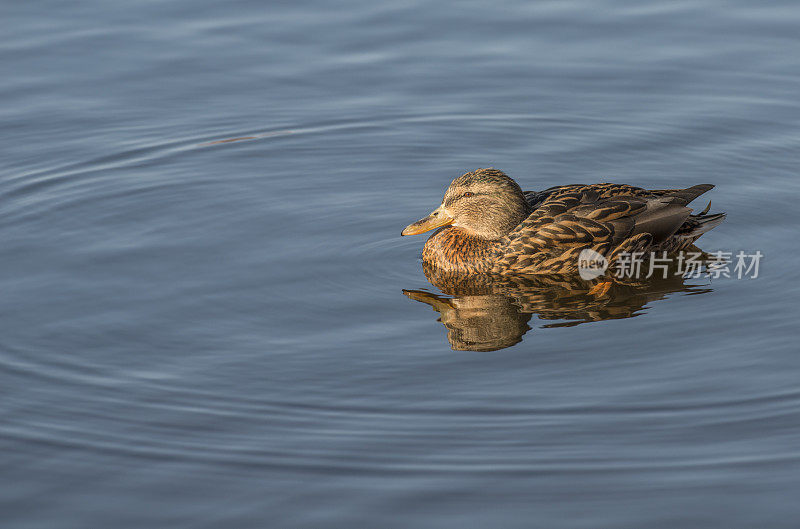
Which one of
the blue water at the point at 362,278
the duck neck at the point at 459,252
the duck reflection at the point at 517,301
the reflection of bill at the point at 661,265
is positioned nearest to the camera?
the blue water at the point at 362,278

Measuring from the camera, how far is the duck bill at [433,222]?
30.4ft

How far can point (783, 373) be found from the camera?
23.6ft

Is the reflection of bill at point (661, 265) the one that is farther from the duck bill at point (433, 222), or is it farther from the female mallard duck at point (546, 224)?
the duck bill at point (433, 222)

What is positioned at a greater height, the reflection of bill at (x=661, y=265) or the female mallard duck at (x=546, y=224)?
the female mallard duck at (x=546, y=224)

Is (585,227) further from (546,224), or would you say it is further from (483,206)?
(483,206)

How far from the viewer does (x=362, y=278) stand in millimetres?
8805

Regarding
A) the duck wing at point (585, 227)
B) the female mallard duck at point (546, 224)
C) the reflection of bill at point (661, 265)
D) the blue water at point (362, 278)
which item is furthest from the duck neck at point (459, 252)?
the reflection of bill at point (661, 265)

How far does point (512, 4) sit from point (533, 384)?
846cm

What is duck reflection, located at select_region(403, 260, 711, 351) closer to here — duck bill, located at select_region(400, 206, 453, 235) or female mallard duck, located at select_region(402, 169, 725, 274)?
female mallard duck, located at select_region(402, 169, 725, 274)

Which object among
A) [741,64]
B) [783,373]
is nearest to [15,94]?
[741,64]

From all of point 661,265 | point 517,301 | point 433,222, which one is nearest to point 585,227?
point 661,265

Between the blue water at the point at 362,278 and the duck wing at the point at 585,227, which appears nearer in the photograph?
the blue water at the point at 362,278

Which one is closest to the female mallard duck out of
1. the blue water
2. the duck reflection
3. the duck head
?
the duck head

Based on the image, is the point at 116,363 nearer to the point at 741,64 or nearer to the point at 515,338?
the point at 515,338
